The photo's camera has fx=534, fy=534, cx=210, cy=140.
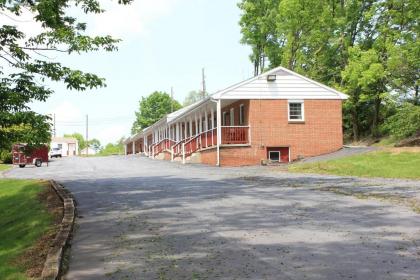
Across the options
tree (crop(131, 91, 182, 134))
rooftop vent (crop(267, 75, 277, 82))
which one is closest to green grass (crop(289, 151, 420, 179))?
rooftop vent (crop(267, 75, 277, 82))

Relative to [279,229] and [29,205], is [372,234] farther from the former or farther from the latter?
[29,205]

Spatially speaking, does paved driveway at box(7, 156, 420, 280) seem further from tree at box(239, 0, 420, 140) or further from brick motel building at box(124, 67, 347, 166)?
tree at box(239, 0, 420, 140)

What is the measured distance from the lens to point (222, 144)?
29.8m

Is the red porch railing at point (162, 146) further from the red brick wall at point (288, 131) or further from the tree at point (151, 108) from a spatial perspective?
the tree at point (151, 108)

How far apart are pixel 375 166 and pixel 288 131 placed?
1008 cm

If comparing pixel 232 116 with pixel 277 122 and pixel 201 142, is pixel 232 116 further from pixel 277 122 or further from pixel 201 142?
pixel 277 122

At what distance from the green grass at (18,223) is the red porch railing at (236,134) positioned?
1397 cm

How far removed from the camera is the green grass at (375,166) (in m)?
19.4

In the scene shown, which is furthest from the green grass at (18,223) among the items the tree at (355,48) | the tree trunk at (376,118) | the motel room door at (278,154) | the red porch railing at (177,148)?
the tree trunk at (376,118)

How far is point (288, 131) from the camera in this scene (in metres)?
31.0

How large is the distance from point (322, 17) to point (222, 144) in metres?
17.4

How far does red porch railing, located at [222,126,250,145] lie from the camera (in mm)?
30502

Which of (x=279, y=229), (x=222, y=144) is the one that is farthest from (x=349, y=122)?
(x=279, y=229)

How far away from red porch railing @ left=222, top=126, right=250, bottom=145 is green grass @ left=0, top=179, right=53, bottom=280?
1397 cm
